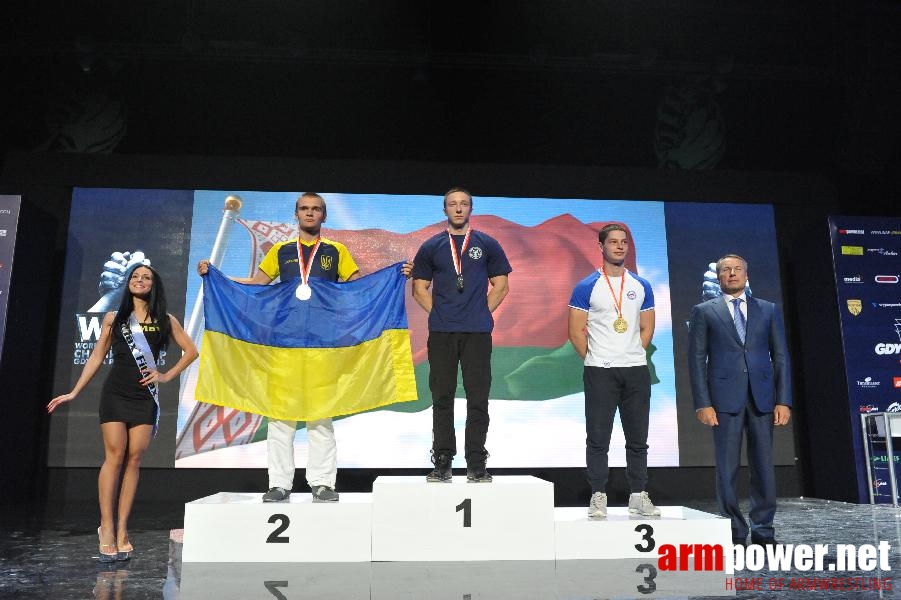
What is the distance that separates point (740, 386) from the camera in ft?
11.8

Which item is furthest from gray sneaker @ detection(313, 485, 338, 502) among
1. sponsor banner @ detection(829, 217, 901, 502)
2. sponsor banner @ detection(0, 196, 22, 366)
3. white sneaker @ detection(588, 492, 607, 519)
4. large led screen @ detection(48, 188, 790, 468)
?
sponsor banner @ detection(829, 217, 901, 502)

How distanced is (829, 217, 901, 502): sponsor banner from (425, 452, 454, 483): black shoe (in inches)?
163

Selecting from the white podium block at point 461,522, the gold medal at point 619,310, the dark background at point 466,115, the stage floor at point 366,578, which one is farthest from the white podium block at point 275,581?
the dark background at point 466,115

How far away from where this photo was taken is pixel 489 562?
3.24 m

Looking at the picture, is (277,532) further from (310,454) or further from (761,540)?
(761,540)

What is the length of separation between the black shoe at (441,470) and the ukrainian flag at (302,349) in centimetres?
41

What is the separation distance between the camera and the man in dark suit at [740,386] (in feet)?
11.7

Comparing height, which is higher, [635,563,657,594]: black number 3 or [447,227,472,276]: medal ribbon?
[447,227,472,276]: medal ribbon

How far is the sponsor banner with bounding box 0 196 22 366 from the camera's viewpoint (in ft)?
18.5

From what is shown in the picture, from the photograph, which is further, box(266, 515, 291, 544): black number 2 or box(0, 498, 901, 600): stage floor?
box(266, 515, 291, 544): black number 2

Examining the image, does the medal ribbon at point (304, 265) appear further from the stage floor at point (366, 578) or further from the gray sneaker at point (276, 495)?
the stage floor at point (366, 578)

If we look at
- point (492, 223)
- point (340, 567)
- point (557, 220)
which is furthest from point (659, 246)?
point (340, 567)

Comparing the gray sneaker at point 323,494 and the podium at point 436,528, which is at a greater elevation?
the gray sneaker at point 323,494

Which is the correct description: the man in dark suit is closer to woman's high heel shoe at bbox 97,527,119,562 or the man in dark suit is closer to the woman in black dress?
the woman in black dress
